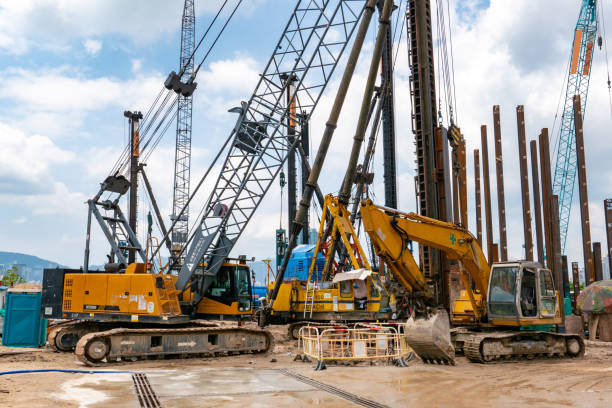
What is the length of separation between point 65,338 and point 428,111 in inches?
579

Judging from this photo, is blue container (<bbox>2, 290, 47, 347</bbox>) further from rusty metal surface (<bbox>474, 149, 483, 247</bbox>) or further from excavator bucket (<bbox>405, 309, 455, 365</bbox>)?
rusty metal surface (<bbox>474, 149, 483, 247</bbox>)

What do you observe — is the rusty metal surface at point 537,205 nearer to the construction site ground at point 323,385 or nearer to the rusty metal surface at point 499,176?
the rusty metal surface at point 499,176

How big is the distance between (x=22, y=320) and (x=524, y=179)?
71.5ft

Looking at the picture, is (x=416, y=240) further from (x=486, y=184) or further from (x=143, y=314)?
(x=486, y=184)

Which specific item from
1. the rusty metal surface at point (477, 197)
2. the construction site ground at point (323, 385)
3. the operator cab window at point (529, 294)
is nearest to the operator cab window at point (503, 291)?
the operator cab window at point (529, 294)

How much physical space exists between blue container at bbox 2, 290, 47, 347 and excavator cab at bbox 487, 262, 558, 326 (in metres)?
13.9

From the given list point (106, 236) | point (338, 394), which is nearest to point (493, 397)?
point (338, 394)

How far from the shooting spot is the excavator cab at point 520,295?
14.7 m

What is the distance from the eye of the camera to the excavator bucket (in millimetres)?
13062

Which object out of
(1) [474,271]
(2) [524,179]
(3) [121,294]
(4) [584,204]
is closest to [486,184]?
(2) [524,179]

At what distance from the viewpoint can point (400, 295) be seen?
22.1 metres

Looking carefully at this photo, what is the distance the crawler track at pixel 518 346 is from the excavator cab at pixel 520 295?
44 cm

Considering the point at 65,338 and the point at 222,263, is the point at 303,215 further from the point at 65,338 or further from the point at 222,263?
the point at 65,338

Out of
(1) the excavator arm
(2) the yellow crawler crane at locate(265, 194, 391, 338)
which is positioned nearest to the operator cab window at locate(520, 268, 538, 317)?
(1) the excavator arm
